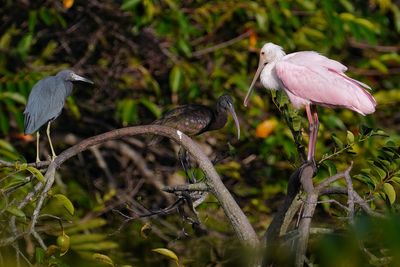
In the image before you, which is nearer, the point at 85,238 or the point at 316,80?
the point at 85,238

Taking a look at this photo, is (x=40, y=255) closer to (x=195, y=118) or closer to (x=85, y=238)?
(x=85, y=238)

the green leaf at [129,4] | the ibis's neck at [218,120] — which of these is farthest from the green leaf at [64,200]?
the green leaf at [129,4]

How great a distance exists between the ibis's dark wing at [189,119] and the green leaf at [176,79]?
796mm

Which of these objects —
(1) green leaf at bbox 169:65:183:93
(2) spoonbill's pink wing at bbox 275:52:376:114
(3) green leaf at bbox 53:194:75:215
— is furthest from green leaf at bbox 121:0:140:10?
(3) green leaf at bbox 53:194:75:215

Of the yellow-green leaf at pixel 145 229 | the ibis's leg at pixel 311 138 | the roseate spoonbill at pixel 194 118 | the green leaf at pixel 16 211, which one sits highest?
the green leaf at pixel 16 211

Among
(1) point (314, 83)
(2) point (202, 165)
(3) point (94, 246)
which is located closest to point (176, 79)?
(1) point (314, 83)

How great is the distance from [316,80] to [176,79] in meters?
1.47

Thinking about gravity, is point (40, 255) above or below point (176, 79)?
above

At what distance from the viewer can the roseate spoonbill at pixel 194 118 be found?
4.68 metres

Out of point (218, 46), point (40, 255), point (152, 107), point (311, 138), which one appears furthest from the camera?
point (218, 46)

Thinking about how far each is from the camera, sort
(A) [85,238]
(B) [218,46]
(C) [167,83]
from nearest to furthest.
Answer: (A) [85,238], (B) [218,46], (C) [167,83]

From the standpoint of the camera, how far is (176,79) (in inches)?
225

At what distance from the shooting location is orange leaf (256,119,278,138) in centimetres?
574

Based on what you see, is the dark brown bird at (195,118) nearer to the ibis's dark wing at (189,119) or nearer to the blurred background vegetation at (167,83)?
the ibis's dark wing at (189,119)
